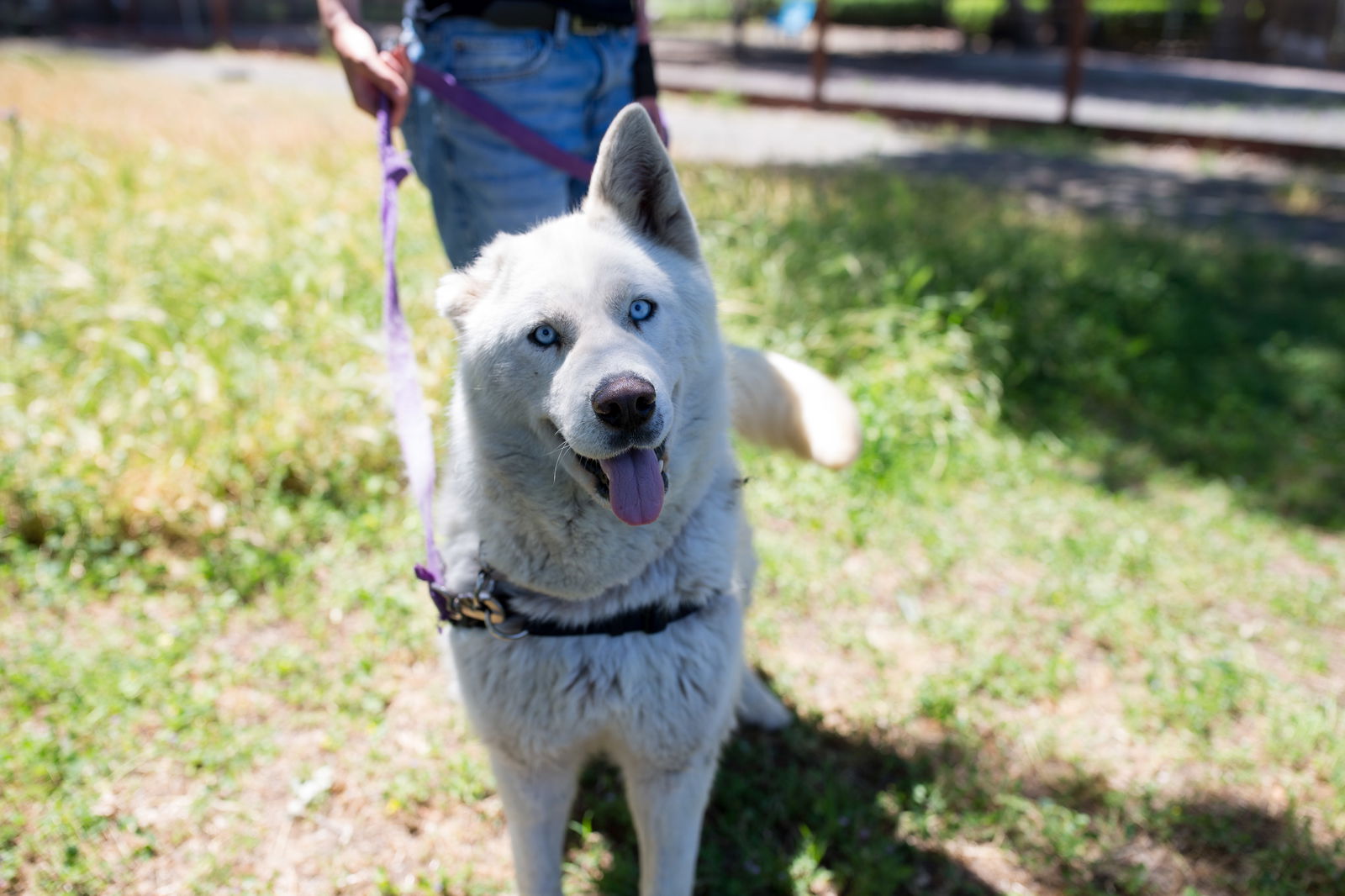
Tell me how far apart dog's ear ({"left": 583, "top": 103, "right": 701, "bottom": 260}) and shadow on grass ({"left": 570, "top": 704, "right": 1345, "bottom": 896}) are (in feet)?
5.24

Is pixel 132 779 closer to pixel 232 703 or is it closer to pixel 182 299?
pixel 232 703

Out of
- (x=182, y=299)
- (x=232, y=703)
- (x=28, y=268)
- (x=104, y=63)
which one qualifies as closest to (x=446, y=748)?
(x=232, y=703)

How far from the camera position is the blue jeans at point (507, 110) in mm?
2459

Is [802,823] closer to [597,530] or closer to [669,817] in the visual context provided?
[669,817]

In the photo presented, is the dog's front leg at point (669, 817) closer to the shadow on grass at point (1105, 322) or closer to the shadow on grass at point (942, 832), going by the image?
the shadow on grass at point (942, 832)

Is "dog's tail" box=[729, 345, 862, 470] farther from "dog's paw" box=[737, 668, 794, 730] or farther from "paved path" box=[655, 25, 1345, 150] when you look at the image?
"paved path" box=[655, 25, 1345, 150]

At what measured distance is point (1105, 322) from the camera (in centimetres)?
552

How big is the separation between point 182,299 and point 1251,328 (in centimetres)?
647

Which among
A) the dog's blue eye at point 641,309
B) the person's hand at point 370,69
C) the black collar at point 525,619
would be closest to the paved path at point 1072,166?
the person's hand at point 370,69

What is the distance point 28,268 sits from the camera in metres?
5.01

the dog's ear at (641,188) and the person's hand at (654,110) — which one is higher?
the person's hand at (654,110)

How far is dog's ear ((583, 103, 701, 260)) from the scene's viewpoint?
73.5 inches

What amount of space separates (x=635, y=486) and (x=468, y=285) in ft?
1.94

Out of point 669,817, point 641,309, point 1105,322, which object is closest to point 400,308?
point 641,309
